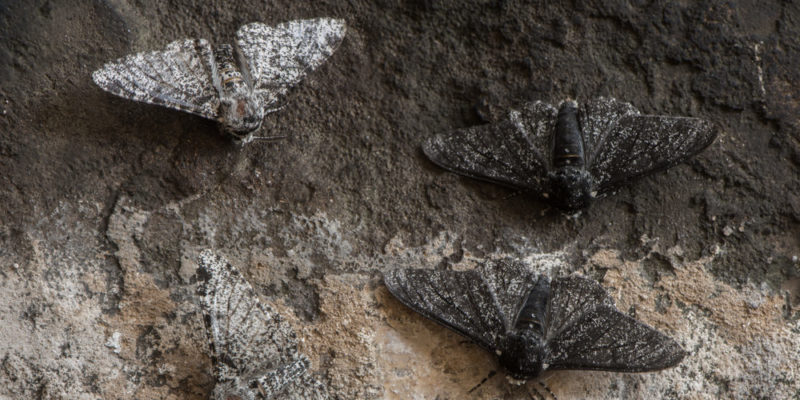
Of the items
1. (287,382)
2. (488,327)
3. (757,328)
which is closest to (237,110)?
(287,382)

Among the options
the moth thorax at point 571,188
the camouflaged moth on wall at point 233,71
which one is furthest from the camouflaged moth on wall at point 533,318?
the camouflaged moth on wall at point 233,71

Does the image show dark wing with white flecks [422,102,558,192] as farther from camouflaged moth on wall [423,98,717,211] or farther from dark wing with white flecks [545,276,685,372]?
dark wing with white flecks [545,276,685,372]

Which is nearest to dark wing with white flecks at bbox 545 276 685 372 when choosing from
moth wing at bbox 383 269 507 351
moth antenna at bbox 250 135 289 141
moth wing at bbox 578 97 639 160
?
moth wing at bbox 383 269 507 351

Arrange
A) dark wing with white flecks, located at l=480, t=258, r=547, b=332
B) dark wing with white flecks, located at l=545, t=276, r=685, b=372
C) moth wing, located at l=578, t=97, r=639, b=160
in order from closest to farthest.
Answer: dark wing with white flecks, located at l=545, t=276, r=685, b=372
dark wing with white flecks, located at l=480, t=258, r=547, b=332
moth wing, located at l=578, t=97, r=639, b=160

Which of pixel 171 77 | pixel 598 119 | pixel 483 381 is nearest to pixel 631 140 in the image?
pixel 598 119

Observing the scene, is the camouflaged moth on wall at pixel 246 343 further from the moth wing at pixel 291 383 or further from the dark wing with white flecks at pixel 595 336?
the dark wing with white flecks at pixel 595 336

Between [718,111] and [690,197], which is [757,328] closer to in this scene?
[690,197]
